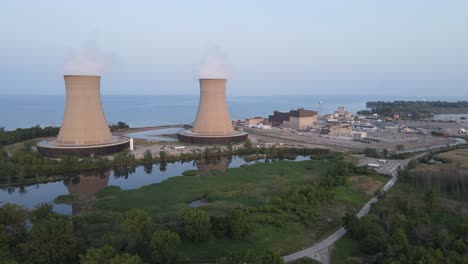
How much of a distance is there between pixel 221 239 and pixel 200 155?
13149mm

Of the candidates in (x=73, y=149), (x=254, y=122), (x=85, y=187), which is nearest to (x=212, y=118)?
(x=73, y=149)

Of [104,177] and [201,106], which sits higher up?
[201,106]

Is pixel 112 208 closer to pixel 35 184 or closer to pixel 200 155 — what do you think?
pixel 35 184

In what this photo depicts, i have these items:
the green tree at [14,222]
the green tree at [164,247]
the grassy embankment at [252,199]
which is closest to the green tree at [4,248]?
the green tree at [14,222]

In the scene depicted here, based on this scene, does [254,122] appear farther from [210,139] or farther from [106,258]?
[106,258]

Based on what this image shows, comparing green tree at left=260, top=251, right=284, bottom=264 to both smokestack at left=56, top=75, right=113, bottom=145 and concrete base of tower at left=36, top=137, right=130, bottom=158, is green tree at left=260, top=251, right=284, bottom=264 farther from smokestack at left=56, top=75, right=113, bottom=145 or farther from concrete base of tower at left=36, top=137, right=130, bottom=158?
smokestack at left=56, top=75, right=113, bottom=145

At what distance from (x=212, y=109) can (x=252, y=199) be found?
13395 millimetres

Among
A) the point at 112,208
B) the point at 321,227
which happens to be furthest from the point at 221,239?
the point at 112,208

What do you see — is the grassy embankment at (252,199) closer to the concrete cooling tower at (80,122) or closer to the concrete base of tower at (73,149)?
the concrete base of tower at (73,149)

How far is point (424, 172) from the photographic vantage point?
52.7ft

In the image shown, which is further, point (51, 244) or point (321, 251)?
point (321, 251)

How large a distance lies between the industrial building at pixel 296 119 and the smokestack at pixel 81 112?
22.3 metres

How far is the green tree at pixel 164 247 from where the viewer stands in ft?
25.1

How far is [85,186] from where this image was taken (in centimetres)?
1595
